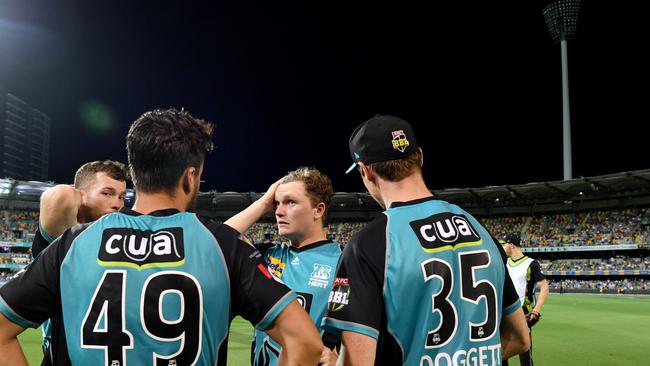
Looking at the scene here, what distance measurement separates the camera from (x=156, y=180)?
86.3 inches

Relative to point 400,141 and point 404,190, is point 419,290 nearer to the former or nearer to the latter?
point 404,190

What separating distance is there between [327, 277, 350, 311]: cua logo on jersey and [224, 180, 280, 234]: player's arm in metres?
1.04

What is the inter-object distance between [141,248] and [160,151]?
42 centimetres

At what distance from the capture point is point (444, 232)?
2.46 m

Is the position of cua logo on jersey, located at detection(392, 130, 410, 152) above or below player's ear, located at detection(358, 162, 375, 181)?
above

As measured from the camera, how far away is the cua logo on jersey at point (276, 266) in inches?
153

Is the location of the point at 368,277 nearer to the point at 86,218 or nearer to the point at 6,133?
the point at 86,218

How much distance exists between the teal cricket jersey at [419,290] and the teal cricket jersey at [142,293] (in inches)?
14.4

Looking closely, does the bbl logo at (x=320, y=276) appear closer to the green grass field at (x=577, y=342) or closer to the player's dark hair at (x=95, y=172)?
the player's dark hair at (x=95, y=172)

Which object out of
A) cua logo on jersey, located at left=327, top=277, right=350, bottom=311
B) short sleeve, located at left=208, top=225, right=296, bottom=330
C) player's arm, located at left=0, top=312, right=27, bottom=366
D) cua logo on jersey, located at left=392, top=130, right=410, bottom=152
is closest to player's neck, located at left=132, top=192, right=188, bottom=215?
short sleeve, located at left=208, top=225, right=296, bottom=330

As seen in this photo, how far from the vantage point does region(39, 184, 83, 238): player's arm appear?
10.4ft

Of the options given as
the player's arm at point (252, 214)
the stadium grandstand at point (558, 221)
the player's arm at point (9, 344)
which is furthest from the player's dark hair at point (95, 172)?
the stadium grandstand at point (558, 221)

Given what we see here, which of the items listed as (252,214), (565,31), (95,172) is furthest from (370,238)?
(565,31)

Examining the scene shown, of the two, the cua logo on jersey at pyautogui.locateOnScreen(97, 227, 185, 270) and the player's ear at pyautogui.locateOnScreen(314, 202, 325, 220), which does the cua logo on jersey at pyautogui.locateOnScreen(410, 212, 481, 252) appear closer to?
the cua logo on jersey at pyautogui.locateOnScreen(97, 227, 185, 270)
